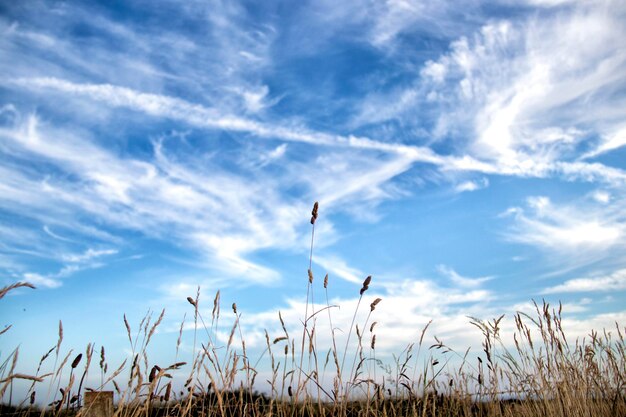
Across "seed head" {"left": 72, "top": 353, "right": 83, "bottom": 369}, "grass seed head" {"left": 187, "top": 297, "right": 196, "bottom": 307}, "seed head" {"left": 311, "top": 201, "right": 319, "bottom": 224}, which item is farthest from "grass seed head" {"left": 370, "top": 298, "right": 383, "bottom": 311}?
"seed head" {"left": 72, "top": 353, "right": 83, "bottom": 369}

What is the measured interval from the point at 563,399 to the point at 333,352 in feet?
7.39

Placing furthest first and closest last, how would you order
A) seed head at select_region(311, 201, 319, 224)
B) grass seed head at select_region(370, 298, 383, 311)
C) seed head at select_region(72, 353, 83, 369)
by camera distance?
1. grass seed head at select_region(370, 298, 383, 311)
2. seed head at select_region(311, 201, 319, 224)
3. seed head at select_region(72, 353, 83, 369)

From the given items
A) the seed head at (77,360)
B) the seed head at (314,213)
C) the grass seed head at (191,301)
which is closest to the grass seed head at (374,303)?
the seed head at (314,213)

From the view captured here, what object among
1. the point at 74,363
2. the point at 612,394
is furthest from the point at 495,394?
the point at 74,363

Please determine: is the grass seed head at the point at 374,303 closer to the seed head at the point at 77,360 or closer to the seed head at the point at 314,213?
the seed head at the point at 314,213

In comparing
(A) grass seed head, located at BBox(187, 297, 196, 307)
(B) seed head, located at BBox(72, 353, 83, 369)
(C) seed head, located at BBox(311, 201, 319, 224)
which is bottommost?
(B) seed head, located at BBox(72, 353, 83, 369)

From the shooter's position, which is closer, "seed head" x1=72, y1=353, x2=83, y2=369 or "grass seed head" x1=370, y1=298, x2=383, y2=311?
"seed head" x1=72, y1=353, x2=83, y2=369

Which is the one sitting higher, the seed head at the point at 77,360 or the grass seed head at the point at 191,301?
the grass seed head at the point at 191,301

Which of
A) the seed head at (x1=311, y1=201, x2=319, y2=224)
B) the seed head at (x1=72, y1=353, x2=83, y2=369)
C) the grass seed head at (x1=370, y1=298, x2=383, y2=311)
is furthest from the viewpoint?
the grass seed head at (x1=370, y1=298, x2=383, y2=311)

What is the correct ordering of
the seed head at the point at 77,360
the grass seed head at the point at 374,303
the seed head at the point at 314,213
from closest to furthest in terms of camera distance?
the seed head at the point at 77,360, the seed head at the point at 314,213, the grass seed head at the point at 374,303

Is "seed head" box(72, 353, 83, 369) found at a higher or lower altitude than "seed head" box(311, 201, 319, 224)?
lower

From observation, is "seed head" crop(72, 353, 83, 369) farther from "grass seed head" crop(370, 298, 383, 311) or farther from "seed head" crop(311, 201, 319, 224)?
"grass seed head" crop(370, 298, 383, 311)

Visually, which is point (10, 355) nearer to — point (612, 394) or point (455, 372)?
point (455, 372)

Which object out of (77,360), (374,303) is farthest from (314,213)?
(77,360)
